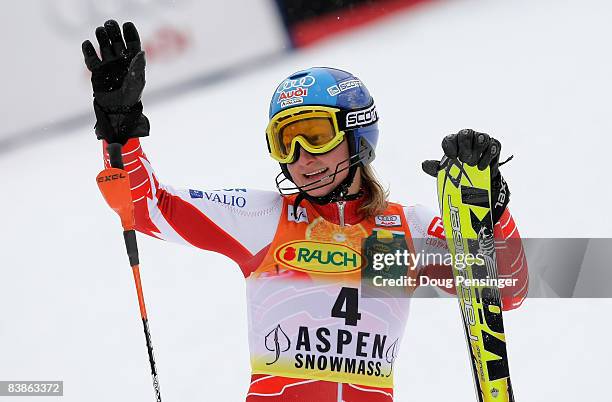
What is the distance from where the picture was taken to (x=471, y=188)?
13.5 ft

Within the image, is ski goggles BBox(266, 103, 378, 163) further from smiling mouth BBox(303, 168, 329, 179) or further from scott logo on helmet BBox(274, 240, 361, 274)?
scott logo on helmet BBox(274, 240, 361, 274)

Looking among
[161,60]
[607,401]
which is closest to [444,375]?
[607,401]

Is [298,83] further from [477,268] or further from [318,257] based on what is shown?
[477,268]

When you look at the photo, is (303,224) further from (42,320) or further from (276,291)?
(42,320)

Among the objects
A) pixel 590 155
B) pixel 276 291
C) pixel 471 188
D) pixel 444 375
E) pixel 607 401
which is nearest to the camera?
pixel 471 188

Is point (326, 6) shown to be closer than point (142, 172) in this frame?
No

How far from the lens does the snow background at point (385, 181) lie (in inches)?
249

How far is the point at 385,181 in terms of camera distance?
7.31 meters

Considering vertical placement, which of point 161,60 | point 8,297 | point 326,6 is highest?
point 326,6

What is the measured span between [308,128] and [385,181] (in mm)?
2735

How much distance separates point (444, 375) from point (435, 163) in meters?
2.32

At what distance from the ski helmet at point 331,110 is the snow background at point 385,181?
1.99 metres

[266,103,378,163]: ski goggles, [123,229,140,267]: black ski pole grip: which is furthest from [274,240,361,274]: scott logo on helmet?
[123,229,140,267]: black ski pole grip

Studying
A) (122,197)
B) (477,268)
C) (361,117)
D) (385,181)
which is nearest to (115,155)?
(122,197)
